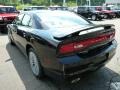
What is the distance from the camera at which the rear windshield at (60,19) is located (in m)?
5.01

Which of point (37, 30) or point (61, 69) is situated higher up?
point (37, 30)

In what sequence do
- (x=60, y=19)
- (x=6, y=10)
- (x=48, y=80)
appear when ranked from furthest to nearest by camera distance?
(x=6, y=10) < (x=60, y=19) < (x=48, y=80)

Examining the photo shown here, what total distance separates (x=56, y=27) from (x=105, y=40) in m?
1.14

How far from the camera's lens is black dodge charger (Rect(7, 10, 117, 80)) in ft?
12.3

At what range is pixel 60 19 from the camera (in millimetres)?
5242

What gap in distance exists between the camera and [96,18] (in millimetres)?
21922

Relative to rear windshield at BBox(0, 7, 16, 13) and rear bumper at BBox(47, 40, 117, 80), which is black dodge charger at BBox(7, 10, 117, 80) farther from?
rear windshield at BBox(0, 7, 16, 13)

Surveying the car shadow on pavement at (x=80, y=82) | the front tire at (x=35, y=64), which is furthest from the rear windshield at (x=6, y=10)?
Answer: the front tire at (x=35, y=64)

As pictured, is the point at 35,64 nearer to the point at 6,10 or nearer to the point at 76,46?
the point at 76,46

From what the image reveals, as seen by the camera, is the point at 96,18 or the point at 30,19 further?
the point at 96,18

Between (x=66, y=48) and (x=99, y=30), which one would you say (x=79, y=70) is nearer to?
(x=66, y=48)

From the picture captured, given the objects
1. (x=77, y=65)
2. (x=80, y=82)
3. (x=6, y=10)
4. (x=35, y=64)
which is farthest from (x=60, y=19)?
(x=6, y=10)

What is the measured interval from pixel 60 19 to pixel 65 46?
1658mm

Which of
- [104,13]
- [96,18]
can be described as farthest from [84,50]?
[104,13]
